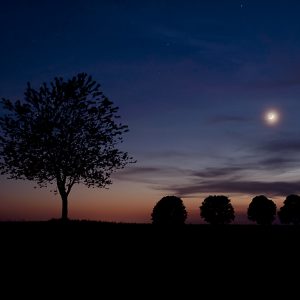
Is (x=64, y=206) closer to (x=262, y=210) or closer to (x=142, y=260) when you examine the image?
(x=142, y=260)

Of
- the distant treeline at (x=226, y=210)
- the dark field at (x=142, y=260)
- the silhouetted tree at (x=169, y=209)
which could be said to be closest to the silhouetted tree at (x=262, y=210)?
the distant treeline at (x=226, y=210)

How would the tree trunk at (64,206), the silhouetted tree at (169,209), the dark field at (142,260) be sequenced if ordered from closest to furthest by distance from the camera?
the dark field at (142,260) → the tree trunk at (64,206) → the silhouetted tree at (169,209)

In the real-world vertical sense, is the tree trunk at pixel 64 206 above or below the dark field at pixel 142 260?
above

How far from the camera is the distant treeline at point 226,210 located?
112 m

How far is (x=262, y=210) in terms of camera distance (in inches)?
4636

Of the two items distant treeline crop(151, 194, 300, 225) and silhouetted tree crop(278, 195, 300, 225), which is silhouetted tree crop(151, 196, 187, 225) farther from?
silhouetted tree crop(278, 195, 300, 225)

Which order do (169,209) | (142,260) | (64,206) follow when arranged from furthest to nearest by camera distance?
1. (169,209)
2. (64,206)
3. (142,260)

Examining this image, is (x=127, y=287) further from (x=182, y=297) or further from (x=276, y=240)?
(x=276, y=240)

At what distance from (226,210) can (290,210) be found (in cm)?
1880

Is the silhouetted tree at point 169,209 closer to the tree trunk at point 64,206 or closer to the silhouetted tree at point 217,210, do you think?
the silhouetted tree at point 217,210

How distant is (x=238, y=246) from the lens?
2308 centimetres

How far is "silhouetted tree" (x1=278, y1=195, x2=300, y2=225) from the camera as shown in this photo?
373 feet

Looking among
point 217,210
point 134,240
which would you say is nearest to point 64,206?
point 134,240

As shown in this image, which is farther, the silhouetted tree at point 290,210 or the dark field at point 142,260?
the silhouetted tree at point 290,210
